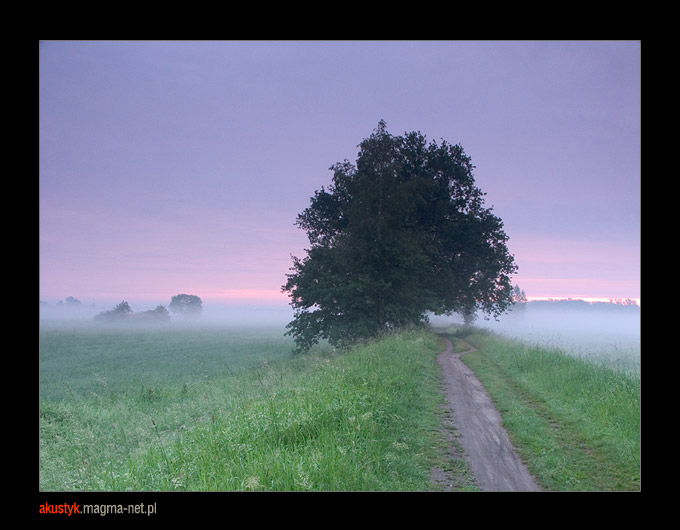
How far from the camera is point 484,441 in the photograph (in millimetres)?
7199

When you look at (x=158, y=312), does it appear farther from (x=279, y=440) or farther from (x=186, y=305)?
(x=279, y=440)

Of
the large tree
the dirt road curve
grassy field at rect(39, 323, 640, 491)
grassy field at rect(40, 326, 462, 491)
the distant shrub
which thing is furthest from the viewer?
the distant shrub

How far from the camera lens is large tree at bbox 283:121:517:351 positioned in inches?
979

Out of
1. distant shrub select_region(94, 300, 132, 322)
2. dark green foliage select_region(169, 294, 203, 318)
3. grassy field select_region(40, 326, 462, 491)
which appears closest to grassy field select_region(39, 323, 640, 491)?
grassy field select_region(40, 326, 462, 491)

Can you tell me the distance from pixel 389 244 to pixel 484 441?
1806cm

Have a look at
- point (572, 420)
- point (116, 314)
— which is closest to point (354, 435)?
point (572, 420)

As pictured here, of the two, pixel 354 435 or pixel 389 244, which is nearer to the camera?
pixel 354 435

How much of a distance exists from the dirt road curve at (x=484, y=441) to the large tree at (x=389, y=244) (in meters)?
13.5

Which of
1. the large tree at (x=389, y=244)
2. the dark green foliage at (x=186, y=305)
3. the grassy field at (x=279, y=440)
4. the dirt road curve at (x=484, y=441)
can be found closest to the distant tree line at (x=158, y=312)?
the dark green foliage at (x=186, y=305)

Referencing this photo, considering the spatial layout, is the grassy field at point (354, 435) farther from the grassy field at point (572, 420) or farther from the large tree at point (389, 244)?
the large tree at point (389, 244)

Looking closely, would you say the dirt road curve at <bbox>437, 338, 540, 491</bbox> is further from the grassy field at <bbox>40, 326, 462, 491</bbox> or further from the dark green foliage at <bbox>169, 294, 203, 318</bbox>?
the dark green foliage at <bbox>169, 294, 203, 318</bbox>

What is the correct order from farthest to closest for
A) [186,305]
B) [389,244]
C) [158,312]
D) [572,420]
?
[186,305]
[158,312]
[389,244]
[572,420]

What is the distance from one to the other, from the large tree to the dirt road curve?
13465 millimetres
